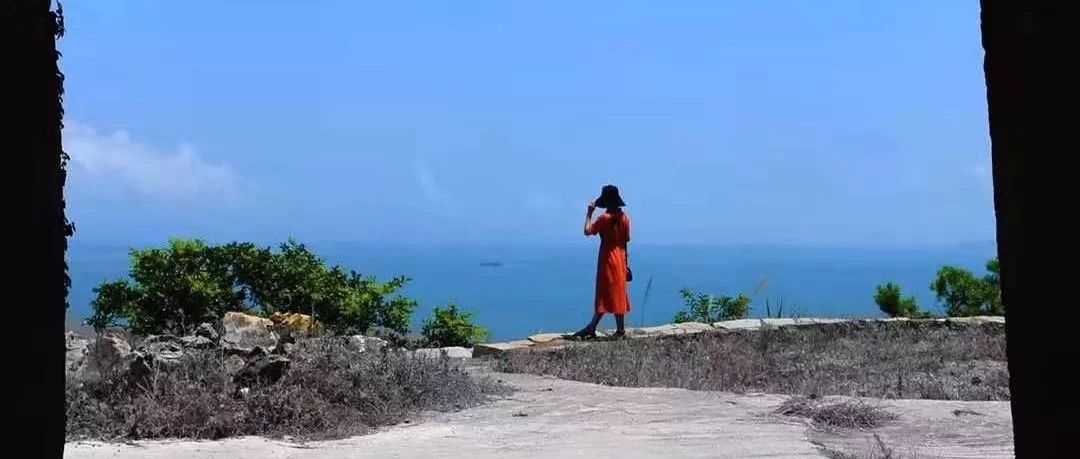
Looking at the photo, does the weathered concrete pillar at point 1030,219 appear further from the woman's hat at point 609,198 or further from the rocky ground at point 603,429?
the woman's hat at point 609,198

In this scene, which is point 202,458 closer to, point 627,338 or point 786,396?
point 786,396

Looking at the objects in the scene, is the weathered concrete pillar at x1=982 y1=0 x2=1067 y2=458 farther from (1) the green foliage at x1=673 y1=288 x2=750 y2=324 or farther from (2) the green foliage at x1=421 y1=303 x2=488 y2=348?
(1) the green foliage at x1=673 y1=288 x2=750 y2=324

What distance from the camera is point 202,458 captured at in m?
5.31

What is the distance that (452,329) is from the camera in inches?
540

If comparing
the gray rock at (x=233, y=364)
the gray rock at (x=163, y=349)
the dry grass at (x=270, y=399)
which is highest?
the gray rock at (x=163, y=349)

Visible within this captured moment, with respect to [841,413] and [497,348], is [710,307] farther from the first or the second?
[841,413]

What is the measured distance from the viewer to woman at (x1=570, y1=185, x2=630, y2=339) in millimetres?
12820

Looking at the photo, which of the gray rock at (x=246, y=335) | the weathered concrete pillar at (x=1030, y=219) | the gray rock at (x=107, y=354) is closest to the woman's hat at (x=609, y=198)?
the gray rock at (x=246, y=335)

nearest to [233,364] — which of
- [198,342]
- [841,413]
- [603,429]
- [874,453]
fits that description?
[198,342]

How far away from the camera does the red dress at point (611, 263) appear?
12820 mm

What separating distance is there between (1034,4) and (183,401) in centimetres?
568

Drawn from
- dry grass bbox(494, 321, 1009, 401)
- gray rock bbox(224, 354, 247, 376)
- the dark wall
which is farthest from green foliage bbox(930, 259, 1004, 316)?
the dark wall

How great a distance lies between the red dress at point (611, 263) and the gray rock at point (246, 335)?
4.36 meters

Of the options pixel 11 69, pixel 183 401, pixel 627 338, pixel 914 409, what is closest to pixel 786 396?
pixel 914 409
